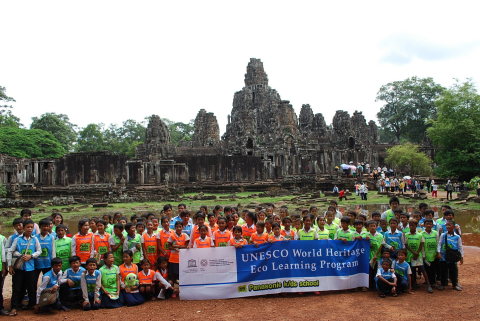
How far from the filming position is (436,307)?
Result: 721 centimetres

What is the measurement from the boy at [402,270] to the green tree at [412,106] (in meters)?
68.1

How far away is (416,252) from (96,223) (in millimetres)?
6438

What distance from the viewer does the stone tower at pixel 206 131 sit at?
64.1m

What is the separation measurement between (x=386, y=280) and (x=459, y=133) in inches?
1232

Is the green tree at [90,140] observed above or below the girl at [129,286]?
above

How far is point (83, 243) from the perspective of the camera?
26.3ft

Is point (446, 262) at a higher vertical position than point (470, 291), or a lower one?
higher

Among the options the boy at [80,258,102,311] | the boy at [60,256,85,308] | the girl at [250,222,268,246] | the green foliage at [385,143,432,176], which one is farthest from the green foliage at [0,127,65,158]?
the girl at [250,222,268,246]

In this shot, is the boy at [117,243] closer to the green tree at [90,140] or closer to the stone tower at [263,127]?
the stone tower at [263,127]

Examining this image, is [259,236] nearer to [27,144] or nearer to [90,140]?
[27,144]

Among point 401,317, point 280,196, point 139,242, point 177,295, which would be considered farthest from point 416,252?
point 280,196

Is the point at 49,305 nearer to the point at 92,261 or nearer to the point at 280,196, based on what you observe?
the point at 92,261

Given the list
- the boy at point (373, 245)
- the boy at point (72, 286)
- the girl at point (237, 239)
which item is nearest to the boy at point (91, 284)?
the boy at point (72, 286)

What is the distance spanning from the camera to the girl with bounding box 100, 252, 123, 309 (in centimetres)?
761
